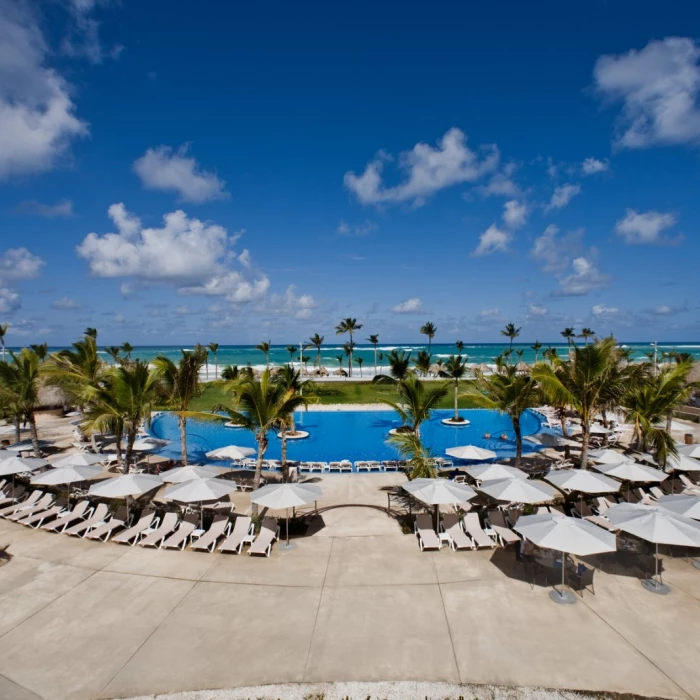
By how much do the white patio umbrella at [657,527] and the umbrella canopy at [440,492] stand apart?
130 inches

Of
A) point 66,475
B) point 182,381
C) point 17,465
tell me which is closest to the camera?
point 66,475

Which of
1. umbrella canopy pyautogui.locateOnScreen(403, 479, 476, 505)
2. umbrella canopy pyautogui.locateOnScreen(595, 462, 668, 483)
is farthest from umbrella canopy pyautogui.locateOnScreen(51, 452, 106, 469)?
umbrella canopy pyautogui.locateOnScreen(595, 462, 668, 483)

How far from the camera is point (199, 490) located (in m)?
11.7

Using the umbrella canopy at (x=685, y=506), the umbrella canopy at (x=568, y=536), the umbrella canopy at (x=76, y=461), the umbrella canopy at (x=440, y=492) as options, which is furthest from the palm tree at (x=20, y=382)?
the umbrella canopy at (x=685, y=506)

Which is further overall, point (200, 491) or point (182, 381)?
point (182, 381)

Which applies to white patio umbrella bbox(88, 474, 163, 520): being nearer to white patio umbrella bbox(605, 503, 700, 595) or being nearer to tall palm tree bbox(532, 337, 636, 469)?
white patio umbrella bbox(605, 503, 700, 595)

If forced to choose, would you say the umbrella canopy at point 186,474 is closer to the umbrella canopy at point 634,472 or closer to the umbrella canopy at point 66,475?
the umbrella canopy at point 66,475

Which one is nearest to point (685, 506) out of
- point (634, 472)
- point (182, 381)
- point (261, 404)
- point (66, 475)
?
point (634, 472)

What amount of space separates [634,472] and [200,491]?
13.0 m

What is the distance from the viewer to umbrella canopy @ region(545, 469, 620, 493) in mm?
Answer: 12328

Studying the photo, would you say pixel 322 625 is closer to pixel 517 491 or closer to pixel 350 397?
pixel 517 491

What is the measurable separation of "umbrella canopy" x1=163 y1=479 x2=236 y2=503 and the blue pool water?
974 centimetres

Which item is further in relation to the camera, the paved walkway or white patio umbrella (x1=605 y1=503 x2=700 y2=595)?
white patio umbrella (x1=605 y1=503 x2=700 y2=595)

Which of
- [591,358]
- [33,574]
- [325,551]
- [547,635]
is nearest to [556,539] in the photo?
[547,635]
